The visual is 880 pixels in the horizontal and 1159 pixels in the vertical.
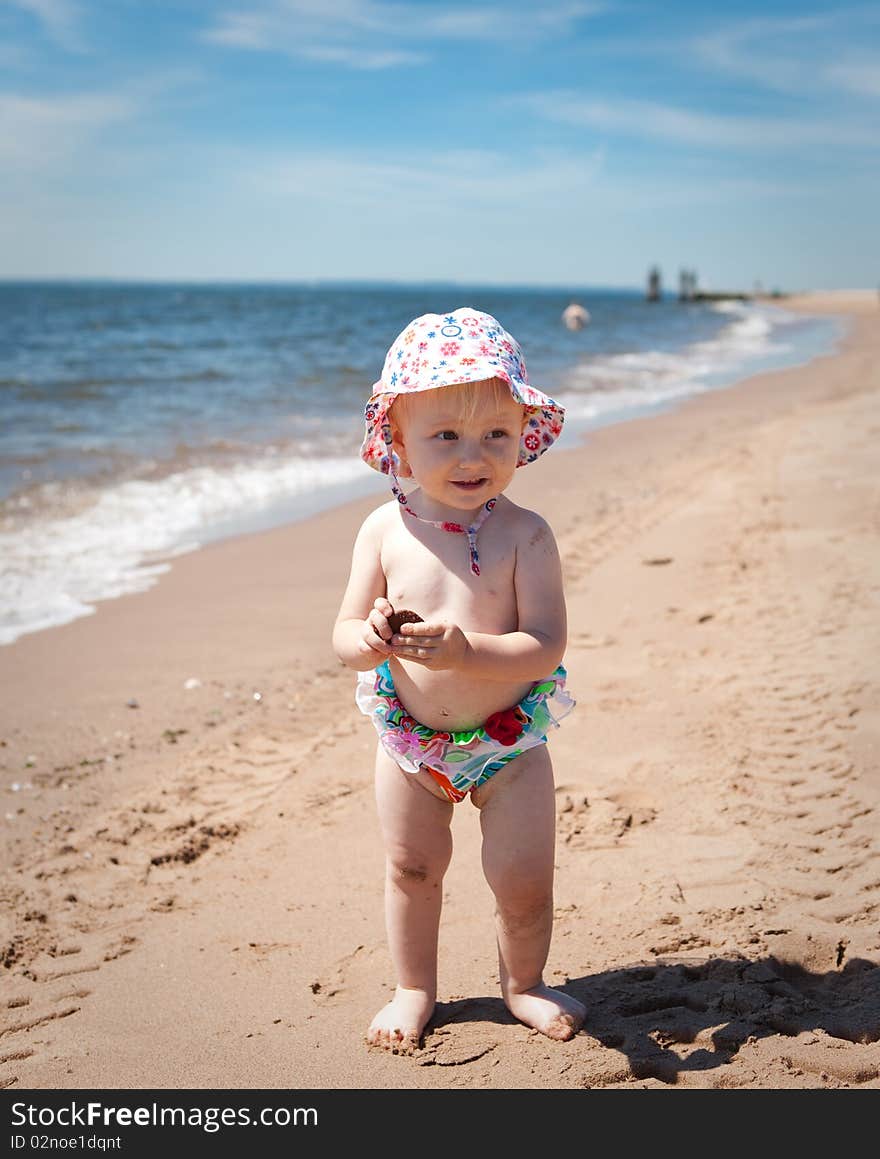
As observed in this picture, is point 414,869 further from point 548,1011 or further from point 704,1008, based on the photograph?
point 704,1008

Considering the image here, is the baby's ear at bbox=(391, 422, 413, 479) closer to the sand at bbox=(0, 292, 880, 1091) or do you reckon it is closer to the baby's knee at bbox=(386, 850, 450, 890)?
the baby's knee at bbox=(386, 850, 450, 890)

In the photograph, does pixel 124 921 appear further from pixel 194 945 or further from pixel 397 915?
pixel 397 915

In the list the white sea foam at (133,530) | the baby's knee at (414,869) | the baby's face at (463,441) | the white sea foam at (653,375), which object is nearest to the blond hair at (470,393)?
the baby's face at (463,441)

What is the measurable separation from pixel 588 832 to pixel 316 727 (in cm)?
150

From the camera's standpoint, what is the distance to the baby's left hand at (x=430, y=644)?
2.17 m

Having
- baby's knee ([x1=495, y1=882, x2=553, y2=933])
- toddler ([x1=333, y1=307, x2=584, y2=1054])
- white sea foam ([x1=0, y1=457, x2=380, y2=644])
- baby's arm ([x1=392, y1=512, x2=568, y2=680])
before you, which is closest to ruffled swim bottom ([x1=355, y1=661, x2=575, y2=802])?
toddler ([x1=333, y1=307, x2=584, y2=1054])

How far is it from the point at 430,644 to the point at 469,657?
0.12m

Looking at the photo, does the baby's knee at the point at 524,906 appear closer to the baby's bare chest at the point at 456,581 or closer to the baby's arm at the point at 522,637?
the baby's arm at the point at 522,637

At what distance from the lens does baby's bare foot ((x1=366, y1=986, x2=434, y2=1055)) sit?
8.16 feet

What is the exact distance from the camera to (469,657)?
224 centimetres

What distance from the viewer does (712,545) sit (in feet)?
22.1

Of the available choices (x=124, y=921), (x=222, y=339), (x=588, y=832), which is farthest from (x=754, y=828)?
(x=222, y=339)

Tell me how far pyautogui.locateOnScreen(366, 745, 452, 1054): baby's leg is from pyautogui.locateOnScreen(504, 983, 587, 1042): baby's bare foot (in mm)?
230

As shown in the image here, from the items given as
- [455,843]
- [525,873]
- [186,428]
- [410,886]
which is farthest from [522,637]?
[186,428]
